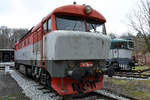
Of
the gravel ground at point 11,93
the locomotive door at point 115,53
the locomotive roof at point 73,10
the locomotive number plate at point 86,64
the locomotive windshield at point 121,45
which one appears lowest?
the gravel ground at point 11,93

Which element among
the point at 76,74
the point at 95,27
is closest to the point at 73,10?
the point at 95,27

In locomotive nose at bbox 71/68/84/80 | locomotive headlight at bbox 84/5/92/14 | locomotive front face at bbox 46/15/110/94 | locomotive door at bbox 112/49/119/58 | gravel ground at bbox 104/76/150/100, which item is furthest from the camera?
locomotive door at bbox 112/49/119/58

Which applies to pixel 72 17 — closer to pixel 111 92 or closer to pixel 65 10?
pixel 65 10

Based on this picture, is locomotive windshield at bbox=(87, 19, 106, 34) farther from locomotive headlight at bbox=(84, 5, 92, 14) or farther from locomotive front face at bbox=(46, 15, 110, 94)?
locomotive headlight at bbox=(84, 5, 92, 14)

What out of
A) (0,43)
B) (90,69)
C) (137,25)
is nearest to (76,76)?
(90,69)

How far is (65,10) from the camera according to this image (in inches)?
221

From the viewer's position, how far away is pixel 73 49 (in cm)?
543

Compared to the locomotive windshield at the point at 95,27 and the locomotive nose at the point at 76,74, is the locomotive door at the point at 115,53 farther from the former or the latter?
the locomotive nose at the point at 76,74

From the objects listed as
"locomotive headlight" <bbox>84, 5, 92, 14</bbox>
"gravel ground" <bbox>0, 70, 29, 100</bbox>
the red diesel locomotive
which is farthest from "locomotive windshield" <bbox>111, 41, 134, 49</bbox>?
"gravel ground" <bbox>0, 70, 29, 100</bbox>

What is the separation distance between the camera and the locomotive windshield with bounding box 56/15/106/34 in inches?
221

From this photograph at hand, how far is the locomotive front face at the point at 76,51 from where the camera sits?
17.1 feet

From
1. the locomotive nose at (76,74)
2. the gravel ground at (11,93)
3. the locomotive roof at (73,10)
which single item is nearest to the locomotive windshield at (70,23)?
the locomotive roof at (73,10)

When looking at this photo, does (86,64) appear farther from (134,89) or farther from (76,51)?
(134,89)

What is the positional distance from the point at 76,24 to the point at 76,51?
3.68 ft
